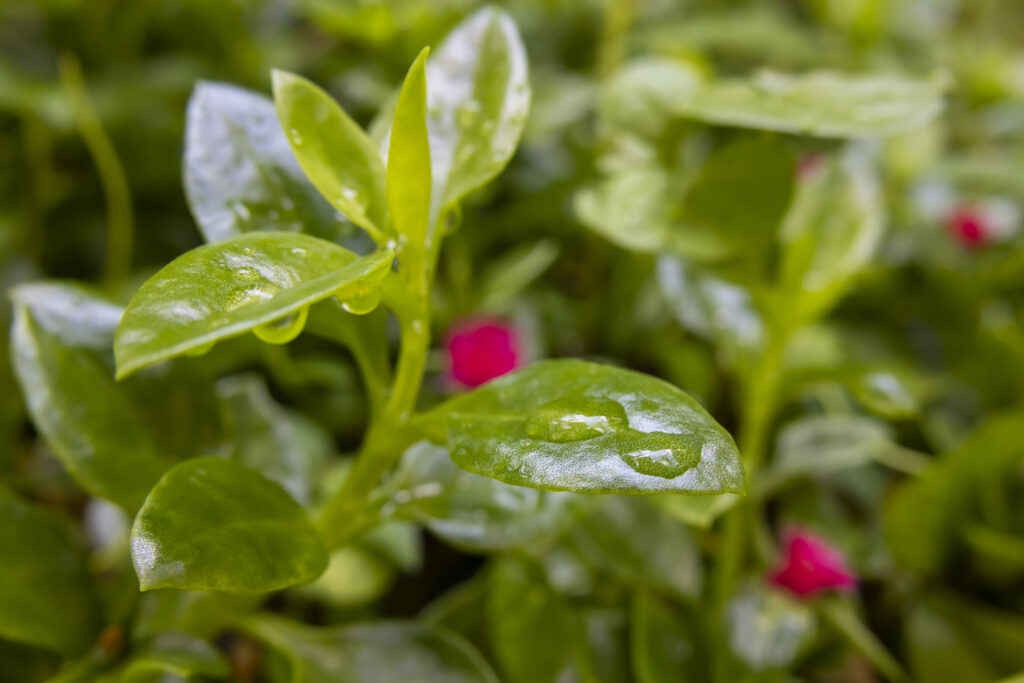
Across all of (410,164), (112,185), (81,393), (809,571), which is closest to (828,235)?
(809,571)

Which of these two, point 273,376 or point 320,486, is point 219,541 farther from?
point 273,376

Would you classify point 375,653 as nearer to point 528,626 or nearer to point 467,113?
point 528,626

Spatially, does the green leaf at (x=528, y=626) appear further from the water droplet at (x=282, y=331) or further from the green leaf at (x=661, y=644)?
the water droplet at (x=282, y=331)

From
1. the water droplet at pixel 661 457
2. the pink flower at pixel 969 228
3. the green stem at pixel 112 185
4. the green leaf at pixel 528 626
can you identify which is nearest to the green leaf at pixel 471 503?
the green leaf at pixel 528 626

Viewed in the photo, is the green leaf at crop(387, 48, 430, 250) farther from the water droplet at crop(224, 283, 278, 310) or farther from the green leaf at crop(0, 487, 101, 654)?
the green leaf at crop(0, 487, 101, 654)

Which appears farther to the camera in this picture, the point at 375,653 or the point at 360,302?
the point at 375,653

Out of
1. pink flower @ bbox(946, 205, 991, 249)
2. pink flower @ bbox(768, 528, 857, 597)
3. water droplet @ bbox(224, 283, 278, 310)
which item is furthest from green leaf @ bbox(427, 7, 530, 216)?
pink flower @ bbox(946, 205, 991, 249)
